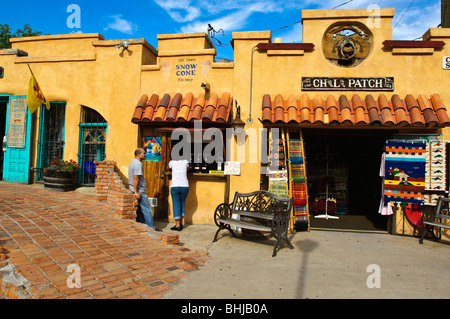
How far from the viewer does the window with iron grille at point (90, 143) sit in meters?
9.49

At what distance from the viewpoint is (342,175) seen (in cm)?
1083

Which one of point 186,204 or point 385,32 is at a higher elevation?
point 385,32

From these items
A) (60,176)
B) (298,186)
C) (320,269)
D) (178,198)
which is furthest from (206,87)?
(320,269)

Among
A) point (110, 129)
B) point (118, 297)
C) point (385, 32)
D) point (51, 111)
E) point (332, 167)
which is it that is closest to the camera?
point (118, 297)

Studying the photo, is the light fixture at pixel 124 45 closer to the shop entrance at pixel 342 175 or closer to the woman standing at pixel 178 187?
the woman standing at pixel 178 187

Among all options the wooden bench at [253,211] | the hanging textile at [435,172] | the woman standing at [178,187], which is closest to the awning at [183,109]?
the woman standing at [178,187]

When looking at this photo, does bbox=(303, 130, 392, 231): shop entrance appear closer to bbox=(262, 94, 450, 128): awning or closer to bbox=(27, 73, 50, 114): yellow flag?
bbox=(262, 94, 450, 128): awning

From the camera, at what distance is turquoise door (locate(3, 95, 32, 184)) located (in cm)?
970

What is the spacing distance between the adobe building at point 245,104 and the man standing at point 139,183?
4.69 feet

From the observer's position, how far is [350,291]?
4434 mm

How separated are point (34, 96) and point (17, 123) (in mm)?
1283
